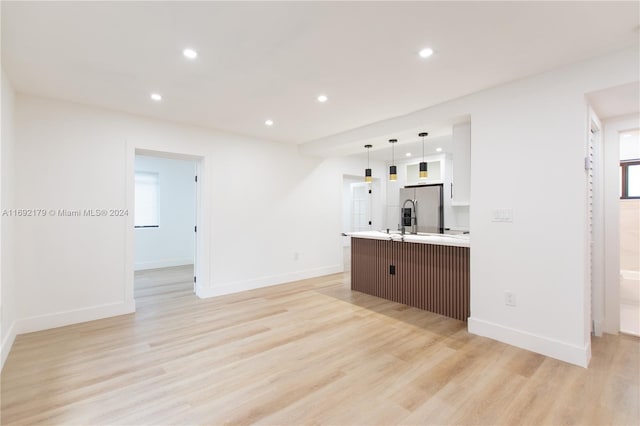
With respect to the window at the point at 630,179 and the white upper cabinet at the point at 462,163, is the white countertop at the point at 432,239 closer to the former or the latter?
the white upper cabinet at the point at 462,163

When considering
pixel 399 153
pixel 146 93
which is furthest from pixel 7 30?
pixel 399 153

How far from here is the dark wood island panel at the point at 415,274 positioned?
140 inches

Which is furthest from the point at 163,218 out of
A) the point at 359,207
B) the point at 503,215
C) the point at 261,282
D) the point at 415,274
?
the point at 503,215

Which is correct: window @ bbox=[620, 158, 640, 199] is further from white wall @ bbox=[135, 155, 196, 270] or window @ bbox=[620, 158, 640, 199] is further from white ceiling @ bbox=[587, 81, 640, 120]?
white wall @ bbox=[135, 155, 196, 270]

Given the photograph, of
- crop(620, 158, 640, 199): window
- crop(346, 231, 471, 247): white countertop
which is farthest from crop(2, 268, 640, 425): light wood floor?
crop(620, 158, 640, 199): window

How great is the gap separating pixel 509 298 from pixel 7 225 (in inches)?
192

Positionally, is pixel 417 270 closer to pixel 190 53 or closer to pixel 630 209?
pixel 190 53

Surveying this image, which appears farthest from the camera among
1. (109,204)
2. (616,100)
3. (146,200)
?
(146,200)

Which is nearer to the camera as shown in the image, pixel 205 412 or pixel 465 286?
pixel 205 412

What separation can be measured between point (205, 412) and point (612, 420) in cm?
255

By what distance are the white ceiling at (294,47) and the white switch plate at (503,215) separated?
1245mm

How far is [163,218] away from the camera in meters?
7.09

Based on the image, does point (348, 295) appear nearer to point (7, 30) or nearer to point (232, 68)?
point (232, 68)

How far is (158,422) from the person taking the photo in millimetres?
1843
